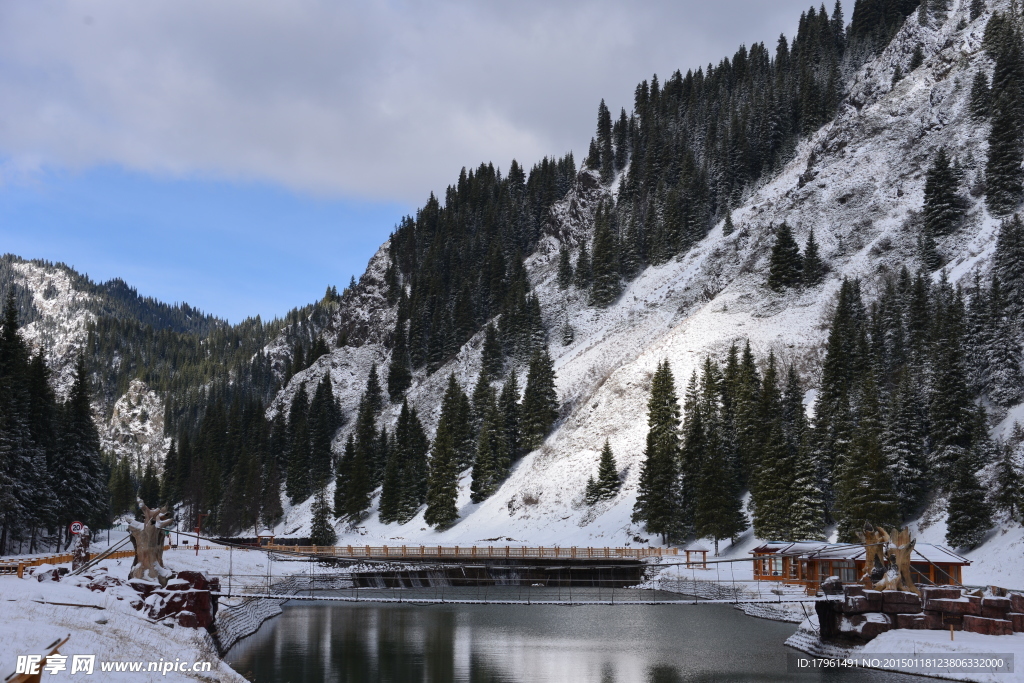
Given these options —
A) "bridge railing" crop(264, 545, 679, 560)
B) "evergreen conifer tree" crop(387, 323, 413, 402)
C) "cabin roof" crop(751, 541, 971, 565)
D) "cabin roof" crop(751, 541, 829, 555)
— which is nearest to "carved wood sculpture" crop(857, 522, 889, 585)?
"cabin roof" crop(751, 541, 971, 565)

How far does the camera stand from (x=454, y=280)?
190000mm

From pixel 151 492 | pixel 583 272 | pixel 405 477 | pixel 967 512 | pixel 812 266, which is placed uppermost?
pixel 583 272

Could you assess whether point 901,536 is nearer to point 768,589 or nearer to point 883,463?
point 768,589

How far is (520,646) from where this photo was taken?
148 feet

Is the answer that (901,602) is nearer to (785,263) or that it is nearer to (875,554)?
(875,554)

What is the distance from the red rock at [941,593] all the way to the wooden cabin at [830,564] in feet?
20.1

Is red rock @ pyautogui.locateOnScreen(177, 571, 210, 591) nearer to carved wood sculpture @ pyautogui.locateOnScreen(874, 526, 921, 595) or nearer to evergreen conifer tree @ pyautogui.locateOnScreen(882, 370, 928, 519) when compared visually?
carved wood sculpture @ pyautogui.locateOnScreen(874, 526, 921, 595)

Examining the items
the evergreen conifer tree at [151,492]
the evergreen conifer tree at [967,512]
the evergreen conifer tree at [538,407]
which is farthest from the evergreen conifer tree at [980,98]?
the evergreen conifer tree at [151,492]

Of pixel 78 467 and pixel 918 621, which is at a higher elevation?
pixel 78 467

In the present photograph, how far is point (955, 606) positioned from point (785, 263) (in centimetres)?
8449

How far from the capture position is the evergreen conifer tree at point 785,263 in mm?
116812

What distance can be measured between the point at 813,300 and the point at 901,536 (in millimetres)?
75931

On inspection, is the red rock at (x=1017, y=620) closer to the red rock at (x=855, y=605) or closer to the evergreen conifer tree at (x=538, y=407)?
the red rock at (x=855, y=605)

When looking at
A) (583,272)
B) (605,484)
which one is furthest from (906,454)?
(583,272)
